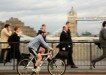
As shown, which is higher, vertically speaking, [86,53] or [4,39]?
[4,39]

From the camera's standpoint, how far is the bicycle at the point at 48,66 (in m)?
18.8

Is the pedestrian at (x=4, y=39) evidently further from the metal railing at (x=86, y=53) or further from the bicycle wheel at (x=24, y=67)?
the bicycle wheel at (x=24, y=67)

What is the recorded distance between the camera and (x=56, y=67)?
1916cm

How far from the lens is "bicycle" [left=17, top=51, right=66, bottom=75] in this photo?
18828 mm

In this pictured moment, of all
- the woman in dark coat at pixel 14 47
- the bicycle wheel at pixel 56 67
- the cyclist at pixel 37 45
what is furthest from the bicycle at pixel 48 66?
the woman in dark coat at pixel 14 47

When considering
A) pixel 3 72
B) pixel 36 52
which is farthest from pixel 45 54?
pixel 3 72

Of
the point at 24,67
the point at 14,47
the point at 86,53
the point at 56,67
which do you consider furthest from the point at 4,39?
the point at 56,67

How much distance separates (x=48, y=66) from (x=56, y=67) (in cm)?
32

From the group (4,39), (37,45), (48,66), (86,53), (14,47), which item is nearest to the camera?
(37,45)

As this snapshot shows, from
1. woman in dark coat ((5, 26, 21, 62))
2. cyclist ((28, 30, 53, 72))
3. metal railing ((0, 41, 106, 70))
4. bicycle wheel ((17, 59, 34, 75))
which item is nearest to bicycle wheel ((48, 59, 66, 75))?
cyclist ((28, 30, 53, 72))

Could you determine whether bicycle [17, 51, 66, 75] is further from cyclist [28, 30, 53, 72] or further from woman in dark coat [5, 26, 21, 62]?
woman in dark coat [5, 26, 21, 62]

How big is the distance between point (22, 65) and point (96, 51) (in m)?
4.75

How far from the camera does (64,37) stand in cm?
2203

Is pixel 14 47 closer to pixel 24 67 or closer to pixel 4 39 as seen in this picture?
pixel 4 39
